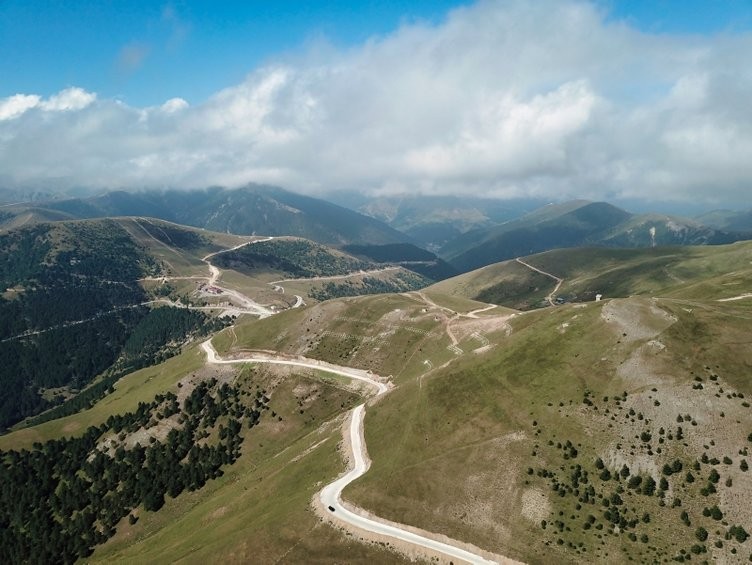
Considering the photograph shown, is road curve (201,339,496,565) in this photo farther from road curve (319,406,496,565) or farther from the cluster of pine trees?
the cluster of pine trees

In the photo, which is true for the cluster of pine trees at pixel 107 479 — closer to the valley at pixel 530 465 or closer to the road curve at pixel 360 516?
the valley at pixel 530 465

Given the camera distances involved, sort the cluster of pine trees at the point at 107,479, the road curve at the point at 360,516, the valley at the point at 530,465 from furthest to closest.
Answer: the cluster of pine trees at the point at 107,479 → the road curve at the point at 360,516 → the valley at the point at 530,465

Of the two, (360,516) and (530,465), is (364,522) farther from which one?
(530,465)

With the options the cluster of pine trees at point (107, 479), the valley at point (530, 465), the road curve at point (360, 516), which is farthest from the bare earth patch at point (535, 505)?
the cluster of pine trees at point (107, 479)

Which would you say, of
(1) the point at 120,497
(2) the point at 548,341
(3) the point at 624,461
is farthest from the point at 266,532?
(1) the point at 120,497

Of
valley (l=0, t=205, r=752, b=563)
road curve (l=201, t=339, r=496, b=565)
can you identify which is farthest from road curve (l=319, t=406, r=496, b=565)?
valley (l=0, t=205, r=752, b=563)

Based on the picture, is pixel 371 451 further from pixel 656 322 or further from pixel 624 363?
pixel 656 322

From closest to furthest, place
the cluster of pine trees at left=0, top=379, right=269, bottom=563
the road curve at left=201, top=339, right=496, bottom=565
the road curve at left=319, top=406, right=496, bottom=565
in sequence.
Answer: the road curve at left=319, top=406, right=496, bottom=565
the road curve at left=201, top=339, right=496, bottom=565
the cluster of pine trees at left=0, top=379, right=269, bottom=563

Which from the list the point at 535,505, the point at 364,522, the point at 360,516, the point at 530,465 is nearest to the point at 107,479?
the point at 360,516

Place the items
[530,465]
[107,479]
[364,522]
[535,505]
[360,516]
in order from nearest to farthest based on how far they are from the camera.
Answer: [535,505]
[364,522]
[360,516]
[530,465]
[107,479]
